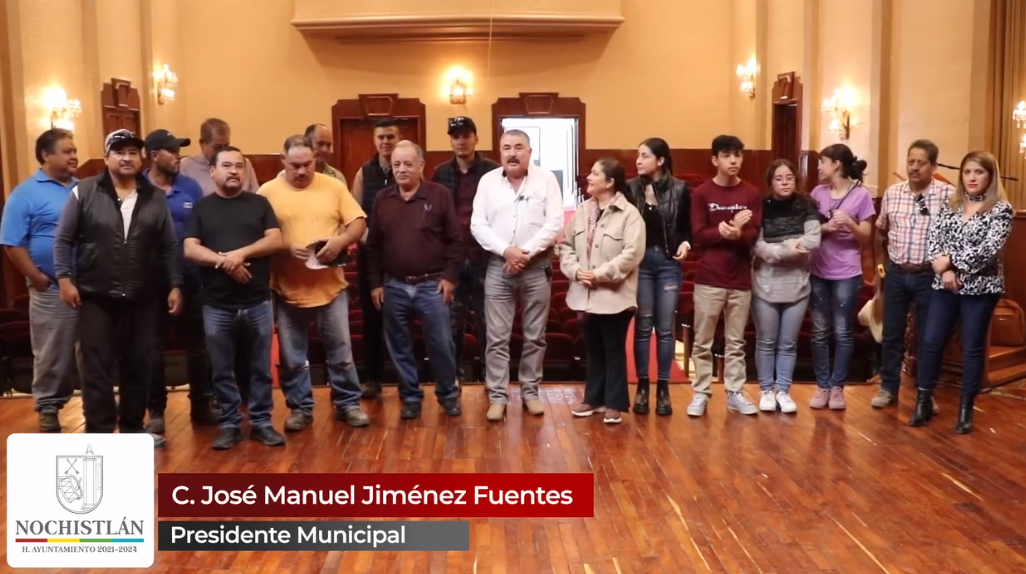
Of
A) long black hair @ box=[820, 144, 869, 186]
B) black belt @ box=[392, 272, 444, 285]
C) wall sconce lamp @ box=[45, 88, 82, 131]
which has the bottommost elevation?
black belt @ box=[392, 272, 444, 285]

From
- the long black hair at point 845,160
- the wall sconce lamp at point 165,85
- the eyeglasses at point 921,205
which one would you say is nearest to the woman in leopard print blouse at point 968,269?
the eyeglasses at point 921,205

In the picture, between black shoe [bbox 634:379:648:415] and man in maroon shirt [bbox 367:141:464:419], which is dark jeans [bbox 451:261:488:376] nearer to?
man in maroon shirt [bbox 367:141:464:419]

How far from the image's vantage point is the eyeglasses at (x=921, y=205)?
205 inches

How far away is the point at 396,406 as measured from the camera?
5.54 m

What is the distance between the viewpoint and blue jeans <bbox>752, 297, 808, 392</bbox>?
5.27 metres

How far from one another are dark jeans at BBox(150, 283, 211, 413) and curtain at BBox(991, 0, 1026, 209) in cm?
685

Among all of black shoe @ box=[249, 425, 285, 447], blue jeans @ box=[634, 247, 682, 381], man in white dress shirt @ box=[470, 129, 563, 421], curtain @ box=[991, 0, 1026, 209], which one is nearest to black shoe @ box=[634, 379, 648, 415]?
blue jeans @ box=[634, 247, 682, 381]

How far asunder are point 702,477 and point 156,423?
8.32 feet

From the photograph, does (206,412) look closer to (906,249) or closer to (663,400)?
(663,400)

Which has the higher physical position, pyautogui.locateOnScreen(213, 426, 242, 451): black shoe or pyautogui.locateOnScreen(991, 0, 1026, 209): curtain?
pyautogui.locateOnScreen(991, 0, 1026, 209): curtain

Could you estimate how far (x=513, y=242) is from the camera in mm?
5168

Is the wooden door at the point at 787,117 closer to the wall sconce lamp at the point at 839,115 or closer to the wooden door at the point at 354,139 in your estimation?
the wall sconce lamp at the point at 839,115

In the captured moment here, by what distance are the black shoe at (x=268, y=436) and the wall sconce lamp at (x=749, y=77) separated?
33.1ft

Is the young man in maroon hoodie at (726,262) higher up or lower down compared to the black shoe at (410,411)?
higher up
